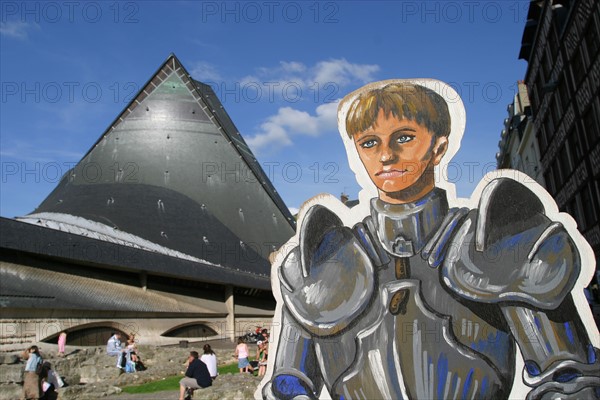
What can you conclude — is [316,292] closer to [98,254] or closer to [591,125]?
[98,254]

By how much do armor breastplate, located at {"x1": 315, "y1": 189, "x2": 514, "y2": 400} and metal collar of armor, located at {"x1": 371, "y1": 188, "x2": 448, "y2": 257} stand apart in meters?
0.01

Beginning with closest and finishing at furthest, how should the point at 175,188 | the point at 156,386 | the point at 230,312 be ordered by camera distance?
the point at 156,386 < the point at 230,312 < the point at 175,188

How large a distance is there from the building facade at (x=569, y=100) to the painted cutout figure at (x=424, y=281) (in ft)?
59.0

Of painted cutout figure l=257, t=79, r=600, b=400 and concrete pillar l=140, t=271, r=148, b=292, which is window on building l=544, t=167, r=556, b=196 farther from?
painted cutout figure l=257, t=79, r=600, b=400

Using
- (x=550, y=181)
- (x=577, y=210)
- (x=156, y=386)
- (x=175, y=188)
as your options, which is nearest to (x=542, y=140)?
(x=550, y=181)

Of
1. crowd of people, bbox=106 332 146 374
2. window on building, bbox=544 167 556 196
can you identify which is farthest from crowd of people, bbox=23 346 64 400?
window on building, bbox=544 167 556 196

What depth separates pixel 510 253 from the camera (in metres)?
5.09

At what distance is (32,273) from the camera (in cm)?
2083

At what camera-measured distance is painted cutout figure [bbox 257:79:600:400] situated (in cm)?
484

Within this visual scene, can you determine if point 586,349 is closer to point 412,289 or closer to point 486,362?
point 486,362

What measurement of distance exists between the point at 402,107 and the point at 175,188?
30173 millimetres

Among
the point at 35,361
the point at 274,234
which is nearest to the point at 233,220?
the point at 274,234

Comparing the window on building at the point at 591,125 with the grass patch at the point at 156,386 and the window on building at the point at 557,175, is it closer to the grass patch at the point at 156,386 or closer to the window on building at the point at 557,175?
the window on building at the point at 557,175

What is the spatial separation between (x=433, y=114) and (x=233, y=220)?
30515 mm
